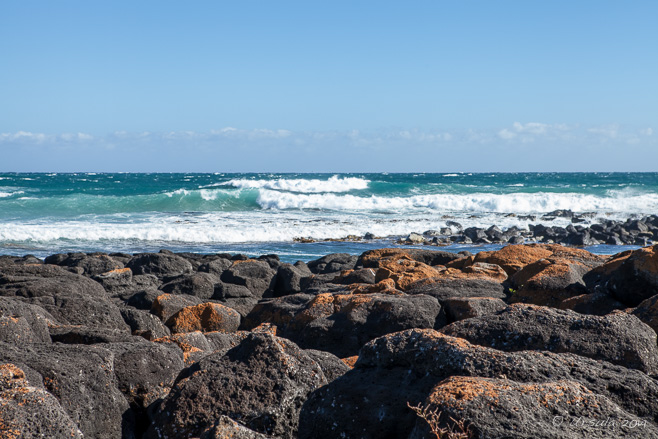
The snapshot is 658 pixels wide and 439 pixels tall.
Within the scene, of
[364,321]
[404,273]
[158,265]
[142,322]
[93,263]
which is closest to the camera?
[364,321]

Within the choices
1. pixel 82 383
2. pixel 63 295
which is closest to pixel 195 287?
pixel 63 295

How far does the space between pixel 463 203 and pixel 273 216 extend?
12602 millimetres

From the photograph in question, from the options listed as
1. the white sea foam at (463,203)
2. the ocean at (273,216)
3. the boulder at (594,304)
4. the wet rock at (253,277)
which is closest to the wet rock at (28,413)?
the boulder at (594,304)

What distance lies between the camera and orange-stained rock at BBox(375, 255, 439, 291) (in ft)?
23.7

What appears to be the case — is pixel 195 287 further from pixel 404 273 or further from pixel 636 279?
pixel 636 279

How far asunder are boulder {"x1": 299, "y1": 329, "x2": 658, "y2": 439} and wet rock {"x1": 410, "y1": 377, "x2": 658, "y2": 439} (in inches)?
6.1

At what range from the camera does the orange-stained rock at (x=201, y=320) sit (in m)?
6.00

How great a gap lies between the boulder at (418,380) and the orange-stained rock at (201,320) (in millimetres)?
3431

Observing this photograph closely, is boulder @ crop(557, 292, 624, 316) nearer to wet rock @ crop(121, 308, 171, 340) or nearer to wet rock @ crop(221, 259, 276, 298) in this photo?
wet rock @ crop(121, 308, 171, 340)

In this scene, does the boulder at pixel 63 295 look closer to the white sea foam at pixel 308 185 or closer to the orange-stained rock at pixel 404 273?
the orange-stained rock at pixel 404 273

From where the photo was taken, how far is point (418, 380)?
2686 millimetres

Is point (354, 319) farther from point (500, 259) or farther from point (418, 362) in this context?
point (500, 259)

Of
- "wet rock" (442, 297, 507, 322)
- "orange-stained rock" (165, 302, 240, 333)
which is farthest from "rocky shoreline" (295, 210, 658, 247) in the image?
"wet rock" (442, 297, 507, 322)

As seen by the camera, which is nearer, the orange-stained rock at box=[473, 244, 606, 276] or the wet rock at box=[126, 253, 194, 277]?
the orange-stained rock at box=[473, 244, 606, 276]
